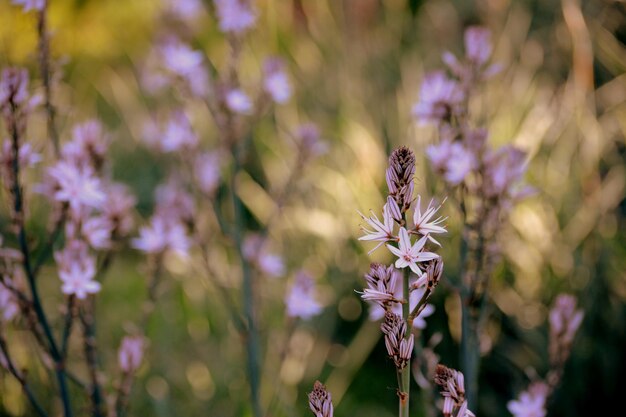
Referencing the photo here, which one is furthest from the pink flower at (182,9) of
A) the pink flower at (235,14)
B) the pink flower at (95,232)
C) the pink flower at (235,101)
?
the pink flower at (95,232)

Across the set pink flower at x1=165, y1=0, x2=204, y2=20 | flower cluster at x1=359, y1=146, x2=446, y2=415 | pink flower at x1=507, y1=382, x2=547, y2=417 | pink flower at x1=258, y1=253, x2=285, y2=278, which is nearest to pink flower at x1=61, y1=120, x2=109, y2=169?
pink flower at x1=258, y1=253, x2=285, y2=278

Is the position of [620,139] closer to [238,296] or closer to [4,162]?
[238,296]

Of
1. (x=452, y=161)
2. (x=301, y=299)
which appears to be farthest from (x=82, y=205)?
(x=452, y=161)

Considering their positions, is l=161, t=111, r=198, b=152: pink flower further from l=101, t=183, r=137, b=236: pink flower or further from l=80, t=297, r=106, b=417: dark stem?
l=80, t=297, r=106, b=417: dark stem

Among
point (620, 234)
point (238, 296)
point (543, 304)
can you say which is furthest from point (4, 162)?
A: point (620, 234)

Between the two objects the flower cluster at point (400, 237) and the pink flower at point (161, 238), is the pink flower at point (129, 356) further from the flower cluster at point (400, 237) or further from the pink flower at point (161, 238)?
the flower cluster at point (400, 237)

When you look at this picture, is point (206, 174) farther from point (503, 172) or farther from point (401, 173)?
point (401, 173)
